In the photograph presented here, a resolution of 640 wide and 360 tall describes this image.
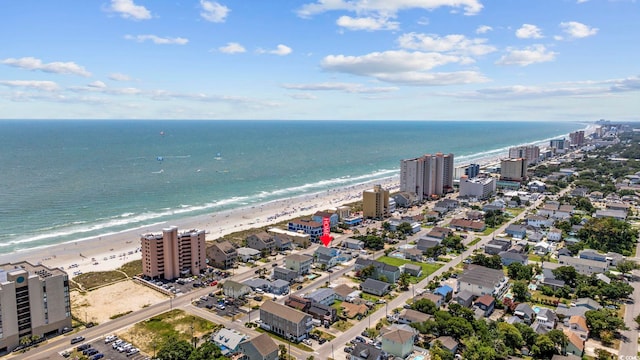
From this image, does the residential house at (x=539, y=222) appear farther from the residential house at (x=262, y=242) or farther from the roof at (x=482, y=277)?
the residential house at (x=262, y=242)

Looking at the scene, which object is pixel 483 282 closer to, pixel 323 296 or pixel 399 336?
pixel 399 336

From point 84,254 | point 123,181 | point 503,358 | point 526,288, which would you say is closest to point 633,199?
point 526,288

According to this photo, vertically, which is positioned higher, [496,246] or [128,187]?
[128,187]

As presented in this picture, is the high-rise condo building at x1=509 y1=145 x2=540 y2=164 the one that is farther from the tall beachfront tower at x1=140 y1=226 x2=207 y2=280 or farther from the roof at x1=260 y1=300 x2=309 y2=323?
the roof at x1=260 y1=300 x2=309 y2=323

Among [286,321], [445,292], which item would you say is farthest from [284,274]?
[445,292]

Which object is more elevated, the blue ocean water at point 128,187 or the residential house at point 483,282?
the blue ocean water at point 128,187

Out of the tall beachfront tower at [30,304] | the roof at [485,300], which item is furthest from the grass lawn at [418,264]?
the tall beachfront tower at [30,304]
